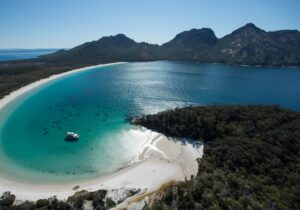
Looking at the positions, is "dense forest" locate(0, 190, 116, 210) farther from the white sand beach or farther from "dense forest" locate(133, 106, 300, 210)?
"dense forest" locate(133, 106, 300, 210)

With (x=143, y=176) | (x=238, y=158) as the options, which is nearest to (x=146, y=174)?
(x=143, y=176)

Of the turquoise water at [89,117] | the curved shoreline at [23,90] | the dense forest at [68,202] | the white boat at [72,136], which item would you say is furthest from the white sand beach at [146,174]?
the curved shoreline at [23,90]

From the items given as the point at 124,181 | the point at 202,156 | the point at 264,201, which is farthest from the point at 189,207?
the point at 202,156

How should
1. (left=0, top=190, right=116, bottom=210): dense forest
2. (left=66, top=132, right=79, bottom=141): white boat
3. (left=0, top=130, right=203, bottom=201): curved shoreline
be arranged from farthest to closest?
1. (left=66, top=132, right=79, bottom=141): white boat
2. (left=0, top=130, right=203, bottom=201): curved shoreline
3. (left=0, top=190, right=116, bottom=210): dense forest

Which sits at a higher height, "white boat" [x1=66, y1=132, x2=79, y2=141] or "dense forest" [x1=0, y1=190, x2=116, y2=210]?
"white boat" [x1=66, y1=132, x2=79, y2=141]

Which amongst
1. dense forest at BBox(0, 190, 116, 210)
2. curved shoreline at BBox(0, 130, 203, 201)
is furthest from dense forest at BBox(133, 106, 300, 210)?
dense forest at BBox(0, 190, 116, 210)

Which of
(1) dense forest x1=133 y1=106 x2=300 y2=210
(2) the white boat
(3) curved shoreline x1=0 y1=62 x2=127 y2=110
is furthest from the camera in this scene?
(3) curved shoreline x1=0 y1=62 x2=127 y2=110
